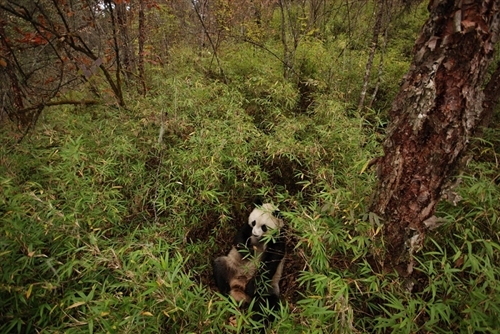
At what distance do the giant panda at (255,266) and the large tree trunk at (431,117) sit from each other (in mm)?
832

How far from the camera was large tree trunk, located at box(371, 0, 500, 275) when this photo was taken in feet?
4.33

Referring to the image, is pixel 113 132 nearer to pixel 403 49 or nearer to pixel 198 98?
pixel 198 98

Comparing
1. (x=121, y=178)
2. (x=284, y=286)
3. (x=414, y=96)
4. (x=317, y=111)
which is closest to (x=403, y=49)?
(x=317, y=111)

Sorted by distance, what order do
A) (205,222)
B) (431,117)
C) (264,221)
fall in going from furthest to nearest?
1. (205,222)
2. (264,221)
3. (431,117)

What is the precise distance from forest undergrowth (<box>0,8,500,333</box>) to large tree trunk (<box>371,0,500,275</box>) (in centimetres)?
15

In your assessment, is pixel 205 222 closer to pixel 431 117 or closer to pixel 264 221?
pixel 264 221

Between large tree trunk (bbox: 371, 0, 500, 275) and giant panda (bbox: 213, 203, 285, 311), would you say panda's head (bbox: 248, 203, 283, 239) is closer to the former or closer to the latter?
giant panda (bbox: 213, 203, 285, 311)

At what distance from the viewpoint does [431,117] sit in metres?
1.45

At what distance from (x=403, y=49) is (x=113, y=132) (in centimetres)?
564

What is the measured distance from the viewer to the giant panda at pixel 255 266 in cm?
215

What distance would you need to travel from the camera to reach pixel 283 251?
89.0 inches

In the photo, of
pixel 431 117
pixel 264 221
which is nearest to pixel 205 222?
pixel 264 221

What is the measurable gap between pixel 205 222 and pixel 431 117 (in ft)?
6.27

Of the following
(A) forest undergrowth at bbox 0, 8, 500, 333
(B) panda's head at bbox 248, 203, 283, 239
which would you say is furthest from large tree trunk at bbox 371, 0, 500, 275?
(B) panda's head at bbox 248, 203, 283, 239
